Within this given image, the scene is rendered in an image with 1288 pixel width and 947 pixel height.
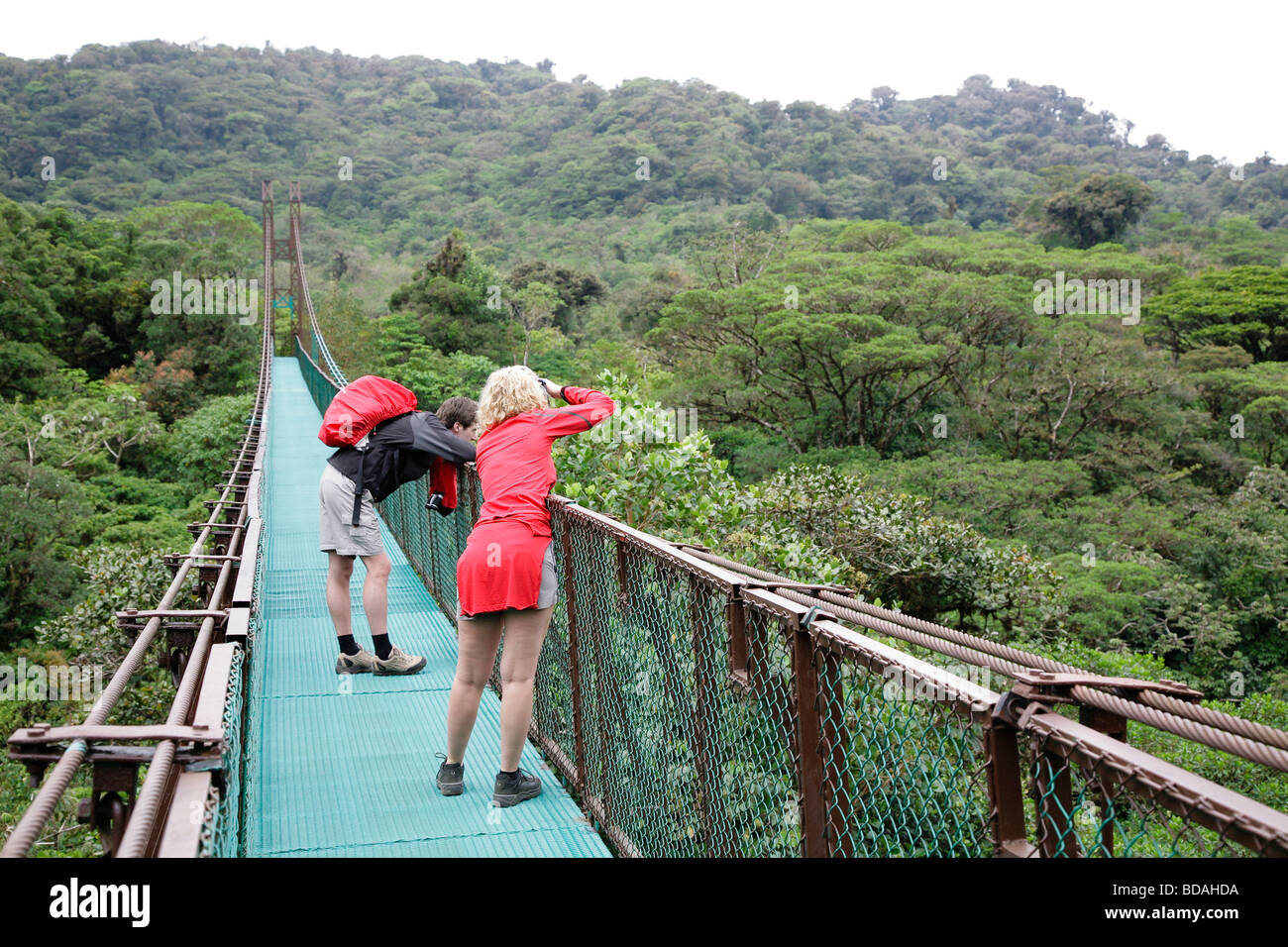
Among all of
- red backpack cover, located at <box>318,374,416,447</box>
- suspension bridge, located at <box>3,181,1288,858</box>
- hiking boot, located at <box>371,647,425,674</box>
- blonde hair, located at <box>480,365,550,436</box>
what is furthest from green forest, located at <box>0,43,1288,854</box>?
blonde hair, located at <box>480,365,550,436</box>

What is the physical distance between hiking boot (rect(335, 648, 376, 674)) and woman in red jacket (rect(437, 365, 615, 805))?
4.07ft

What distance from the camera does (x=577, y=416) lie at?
8.31 feet

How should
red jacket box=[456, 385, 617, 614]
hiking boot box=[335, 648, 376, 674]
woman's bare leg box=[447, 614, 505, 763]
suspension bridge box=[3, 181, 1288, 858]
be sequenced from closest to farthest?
1. suspension bridge box=[3, 181, 1288, 858]
2. red jacket box=[456, 385, 617, 614]
3. woman's bare leg box=[447, 614, 505, 763]
4. hiking boot box=[335, 648, 376, 674]

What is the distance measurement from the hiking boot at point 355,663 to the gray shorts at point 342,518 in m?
0.47

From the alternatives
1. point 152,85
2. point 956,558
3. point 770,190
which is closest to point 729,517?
point 956,558

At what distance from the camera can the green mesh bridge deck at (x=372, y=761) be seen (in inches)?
97.3

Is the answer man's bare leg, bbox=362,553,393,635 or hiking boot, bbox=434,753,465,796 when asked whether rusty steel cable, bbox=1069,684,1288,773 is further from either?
man's bare leg, bbox=362,553,393,635

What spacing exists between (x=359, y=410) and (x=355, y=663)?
106 cm

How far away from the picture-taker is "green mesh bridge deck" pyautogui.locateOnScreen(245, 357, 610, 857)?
2471mm

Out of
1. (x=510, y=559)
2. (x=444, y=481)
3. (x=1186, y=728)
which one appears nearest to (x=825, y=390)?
(x=444, y=481)

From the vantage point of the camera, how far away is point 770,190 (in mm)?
54750

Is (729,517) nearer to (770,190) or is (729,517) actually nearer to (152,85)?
(770,190)

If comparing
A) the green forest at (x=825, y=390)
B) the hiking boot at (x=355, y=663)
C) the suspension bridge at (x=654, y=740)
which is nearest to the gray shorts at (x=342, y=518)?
the suspension bridge at (x=654, y=740)

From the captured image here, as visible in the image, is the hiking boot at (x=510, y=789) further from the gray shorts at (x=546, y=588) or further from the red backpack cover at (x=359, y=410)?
the red backpack cover at (x=359, y=410)
